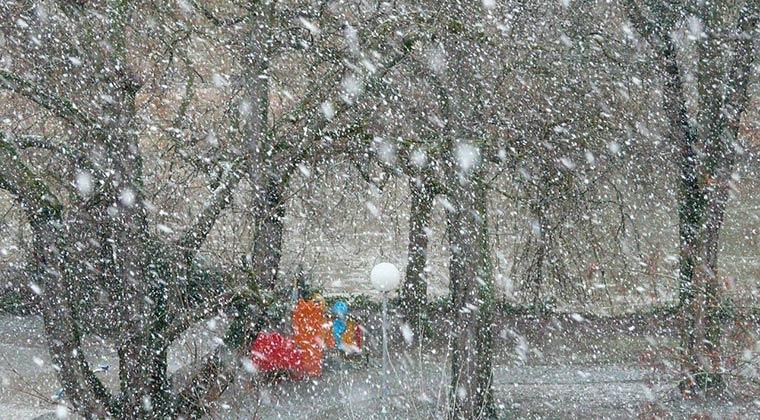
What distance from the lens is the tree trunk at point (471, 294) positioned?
31.4 ft

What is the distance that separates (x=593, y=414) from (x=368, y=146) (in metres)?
4.71

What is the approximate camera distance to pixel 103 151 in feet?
29.1

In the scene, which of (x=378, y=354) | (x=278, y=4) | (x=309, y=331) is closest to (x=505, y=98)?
(x=278, y=4)

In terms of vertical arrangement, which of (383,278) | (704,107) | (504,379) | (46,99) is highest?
(704,107)

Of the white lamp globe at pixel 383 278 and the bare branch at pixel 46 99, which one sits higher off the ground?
the bare branch at pixel 46 99

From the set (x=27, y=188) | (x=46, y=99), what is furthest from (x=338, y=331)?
(x=46, y=99)

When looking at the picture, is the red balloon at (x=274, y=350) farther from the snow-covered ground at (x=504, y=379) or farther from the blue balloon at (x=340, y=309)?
the blue balloon at (x=340, y=309)

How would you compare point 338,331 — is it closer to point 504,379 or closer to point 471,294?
point 504,379

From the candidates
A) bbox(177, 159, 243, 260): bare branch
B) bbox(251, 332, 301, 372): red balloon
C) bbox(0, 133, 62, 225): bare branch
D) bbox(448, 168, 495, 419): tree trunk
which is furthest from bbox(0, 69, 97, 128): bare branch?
bbox(251, 332, 301, 372): red balloon

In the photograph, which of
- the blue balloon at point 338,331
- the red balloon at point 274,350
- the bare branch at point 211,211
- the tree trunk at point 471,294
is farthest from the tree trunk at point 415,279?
the bare branch at point 211,211

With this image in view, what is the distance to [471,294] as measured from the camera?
984 centimetres

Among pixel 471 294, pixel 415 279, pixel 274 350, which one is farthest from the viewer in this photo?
pixel 415 279

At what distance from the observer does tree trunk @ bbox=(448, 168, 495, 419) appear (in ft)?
31.4

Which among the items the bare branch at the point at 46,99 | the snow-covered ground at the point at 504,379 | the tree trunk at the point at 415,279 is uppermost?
the tree trunk at the point at 415,279
